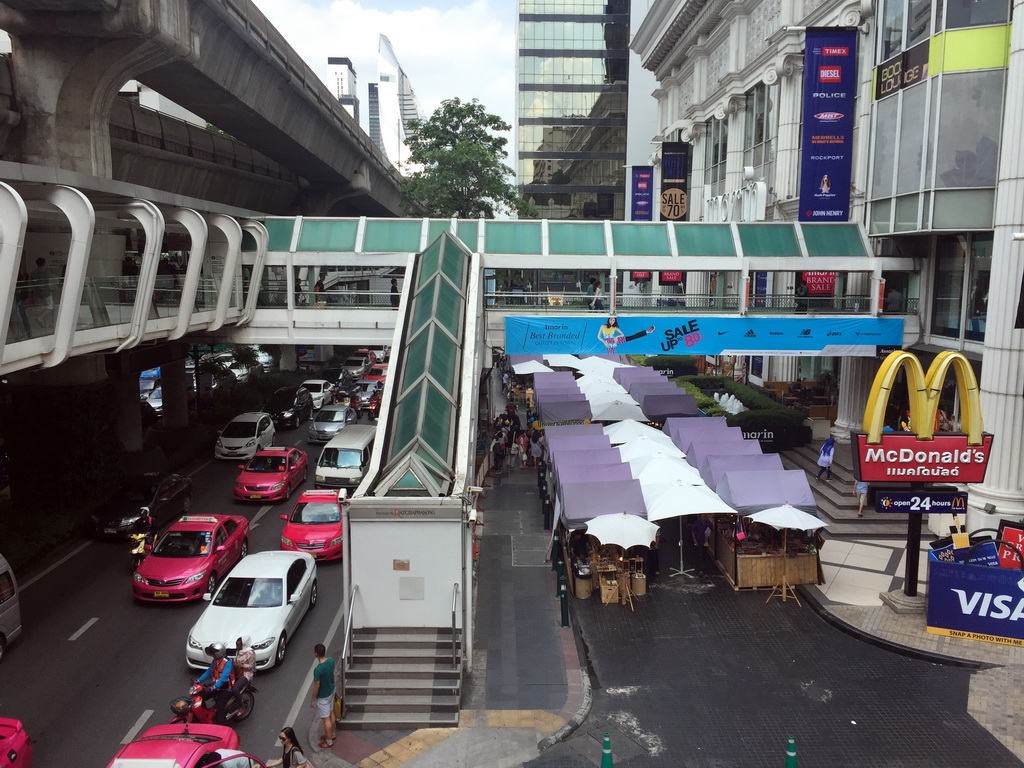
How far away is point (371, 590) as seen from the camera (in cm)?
A: 1258

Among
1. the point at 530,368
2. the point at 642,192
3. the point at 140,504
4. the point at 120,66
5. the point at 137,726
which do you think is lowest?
the point at 137,726

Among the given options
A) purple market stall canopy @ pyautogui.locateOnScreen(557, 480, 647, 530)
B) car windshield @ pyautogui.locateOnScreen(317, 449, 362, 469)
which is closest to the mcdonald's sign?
purple market stall canopy @ pyautogui.locateOnScreen(557, 480, 647, 530)

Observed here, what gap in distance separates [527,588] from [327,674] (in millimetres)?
6280

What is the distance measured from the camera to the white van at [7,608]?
44.5 ft

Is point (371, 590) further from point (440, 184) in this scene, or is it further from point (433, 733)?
point (440, 184)

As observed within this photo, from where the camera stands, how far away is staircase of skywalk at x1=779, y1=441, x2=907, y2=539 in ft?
65.3

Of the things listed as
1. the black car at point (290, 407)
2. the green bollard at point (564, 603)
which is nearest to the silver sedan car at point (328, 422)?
the black car at point (290, 407)

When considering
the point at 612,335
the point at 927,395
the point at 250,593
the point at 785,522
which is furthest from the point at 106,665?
the point at 612,335

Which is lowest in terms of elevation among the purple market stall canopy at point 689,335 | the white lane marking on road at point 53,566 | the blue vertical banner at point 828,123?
the white lane marking on road at point 53,566

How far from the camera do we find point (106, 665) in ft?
44.5

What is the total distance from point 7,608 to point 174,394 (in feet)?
61.8

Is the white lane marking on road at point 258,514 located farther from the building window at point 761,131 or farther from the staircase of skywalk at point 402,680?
the building window at point 761,131

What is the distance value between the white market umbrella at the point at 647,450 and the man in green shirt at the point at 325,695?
10.1 metres

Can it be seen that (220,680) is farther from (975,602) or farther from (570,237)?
(570,237)
